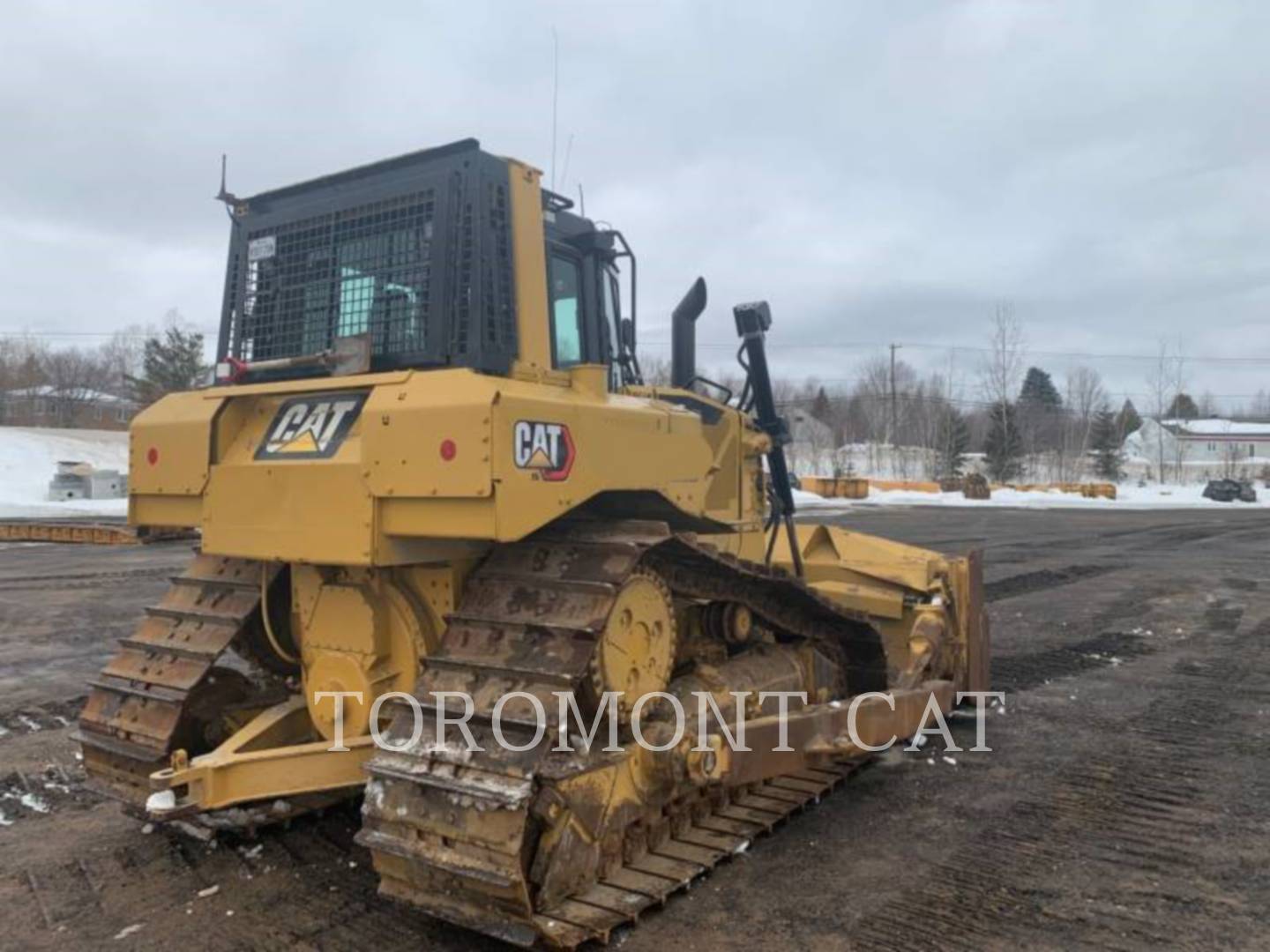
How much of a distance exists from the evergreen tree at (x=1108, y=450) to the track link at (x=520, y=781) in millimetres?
63849

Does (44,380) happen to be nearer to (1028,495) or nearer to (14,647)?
(1028,495)

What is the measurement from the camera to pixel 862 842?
183 inches

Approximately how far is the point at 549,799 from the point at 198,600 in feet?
7.67

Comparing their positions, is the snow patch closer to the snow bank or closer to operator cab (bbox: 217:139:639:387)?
operator cab (bbox: 217:139:639:387)

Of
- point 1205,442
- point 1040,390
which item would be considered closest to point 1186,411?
point 1205,442

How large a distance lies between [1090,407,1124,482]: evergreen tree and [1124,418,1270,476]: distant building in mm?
14465

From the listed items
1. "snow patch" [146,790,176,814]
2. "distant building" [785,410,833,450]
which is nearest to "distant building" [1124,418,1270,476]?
"distant building" [785,410,833,450]

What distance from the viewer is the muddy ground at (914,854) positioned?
3715 millimetres

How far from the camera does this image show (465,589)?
13.2ft

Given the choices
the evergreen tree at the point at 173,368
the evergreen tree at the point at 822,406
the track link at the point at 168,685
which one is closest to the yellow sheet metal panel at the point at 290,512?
the track link at the point at 168,685

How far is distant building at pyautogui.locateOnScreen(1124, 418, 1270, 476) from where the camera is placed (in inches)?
3201

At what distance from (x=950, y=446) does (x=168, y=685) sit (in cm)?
5646

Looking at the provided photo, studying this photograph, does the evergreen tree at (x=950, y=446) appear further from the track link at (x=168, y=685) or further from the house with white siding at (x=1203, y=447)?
the track link at (x=168, y=685)

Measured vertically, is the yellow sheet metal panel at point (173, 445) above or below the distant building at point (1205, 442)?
below
